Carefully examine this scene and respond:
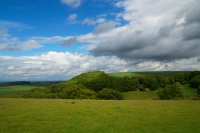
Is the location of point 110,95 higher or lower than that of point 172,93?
higher

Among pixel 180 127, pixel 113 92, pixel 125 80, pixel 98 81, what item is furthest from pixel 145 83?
pixel 180 127

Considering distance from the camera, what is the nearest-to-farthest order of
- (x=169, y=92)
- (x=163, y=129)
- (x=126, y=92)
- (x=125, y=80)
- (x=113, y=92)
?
(x=163, y=129), (x=113, y=92), (x=169, y=92), (x=126, y=92), (x=125, y=80)

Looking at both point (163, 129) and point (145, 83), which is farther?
point (145, 83)

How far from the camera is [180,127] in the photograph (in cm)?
1045

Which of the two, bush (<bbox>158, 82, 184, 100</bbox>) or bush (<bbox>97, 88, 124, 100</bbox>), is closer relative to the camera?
bush (<bbox>97, 88, 124, 100</bbox>)

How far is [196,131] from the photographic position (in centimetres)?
960

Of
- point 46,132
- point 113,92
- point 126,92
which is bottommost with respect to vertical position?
point 126,92

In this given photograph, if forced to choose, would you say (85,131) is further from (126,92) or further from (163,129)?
(126,92)

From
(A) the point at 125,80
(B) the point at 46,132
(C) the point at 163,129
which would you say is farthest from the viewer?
(A) the point at 125,80

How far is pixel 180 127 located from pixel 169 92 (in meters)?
49.4

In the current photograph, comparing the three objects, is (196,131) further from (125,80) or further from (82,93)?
(125,80)

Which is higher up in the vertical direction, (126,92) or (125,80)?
(125,80)

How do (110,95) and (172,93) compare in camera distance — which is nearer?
(110,95)

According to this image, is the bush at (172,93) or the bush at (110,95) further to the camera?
the bush at (172,93)
